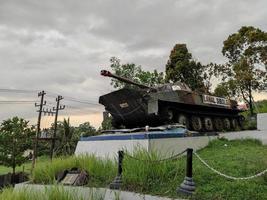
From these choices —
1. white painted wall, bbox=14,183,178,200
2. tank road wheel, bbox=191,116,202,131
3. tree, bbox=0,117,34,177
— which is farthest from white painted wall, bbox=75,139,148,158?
tree, bbox=0,117,34,177

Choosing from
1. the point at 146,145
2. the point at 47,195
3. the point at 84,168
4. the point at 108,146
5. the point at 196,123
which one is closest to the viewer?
the point at 47,195

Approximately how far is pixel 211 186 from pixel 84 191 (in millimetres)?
2920

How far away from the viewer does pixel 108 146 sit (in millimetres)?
12680

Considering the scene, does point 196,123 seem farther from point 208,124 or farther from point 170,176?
point 170,176

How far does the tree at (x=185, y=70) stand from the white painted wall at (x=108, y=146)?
19.8 meters

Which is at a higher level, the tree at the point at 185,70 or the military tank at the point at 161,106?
the tree at the point at 185,70

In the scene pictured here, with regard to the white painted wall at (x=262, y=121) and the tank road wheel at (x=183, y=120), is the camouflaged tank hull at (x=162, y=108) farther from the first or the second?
the white painted wall at (x=262, y=121)

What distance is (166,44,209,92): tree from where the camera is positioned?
32906mm

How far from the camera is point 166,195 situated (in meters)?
7.06

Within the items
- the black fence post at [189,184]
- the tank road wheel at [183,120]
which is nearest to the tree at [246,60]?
the tank road wheel at [183,120]

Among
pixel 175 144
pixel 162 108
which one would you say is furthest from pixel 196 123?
pixel 175 144

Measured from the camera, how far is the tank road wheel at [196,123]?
16.9 m

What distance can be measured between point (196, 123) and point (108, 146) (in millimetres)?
5545

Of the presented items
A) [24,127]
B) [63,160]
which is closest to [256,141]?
[63,160]
